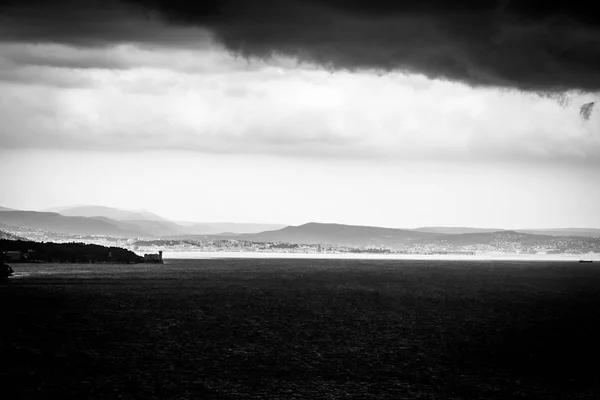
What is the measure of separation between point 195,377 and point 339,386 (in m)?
11.3

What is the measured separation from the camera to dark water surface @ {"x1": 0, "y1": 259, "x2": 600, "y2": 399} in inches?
2146

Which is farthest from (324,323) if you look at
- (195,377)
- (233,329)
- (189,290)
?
(189,290)

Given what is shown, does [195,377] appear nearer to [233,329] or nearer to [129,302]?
[233,329]

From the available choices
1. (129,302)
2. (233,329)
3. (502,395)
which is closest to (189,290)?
(129,302)

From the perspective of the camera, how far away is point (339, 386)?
183 feet

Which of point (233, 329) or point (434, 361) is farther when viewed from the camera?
point (233, 329)

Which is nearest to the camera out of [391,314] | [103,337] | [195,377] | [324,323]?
[195,377]

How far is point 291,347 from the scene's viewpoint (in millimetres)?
74562

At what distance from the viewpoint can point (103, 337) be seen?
80062 mm

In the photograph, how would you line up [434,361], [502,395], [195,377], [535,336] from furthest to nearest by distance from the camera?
[535,336] < [434,361] < [195,377] < [502,395]

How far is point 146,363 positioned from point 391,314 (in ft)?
176

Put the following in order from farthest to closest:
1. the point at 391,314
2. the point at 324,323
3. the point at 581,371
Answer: the point at 391,314, the point at 324,323, the point at 581,371

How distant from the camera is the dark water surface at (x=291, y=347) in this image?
54500 millimetres

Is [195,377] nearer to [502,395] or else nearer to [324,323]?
[502,395]
